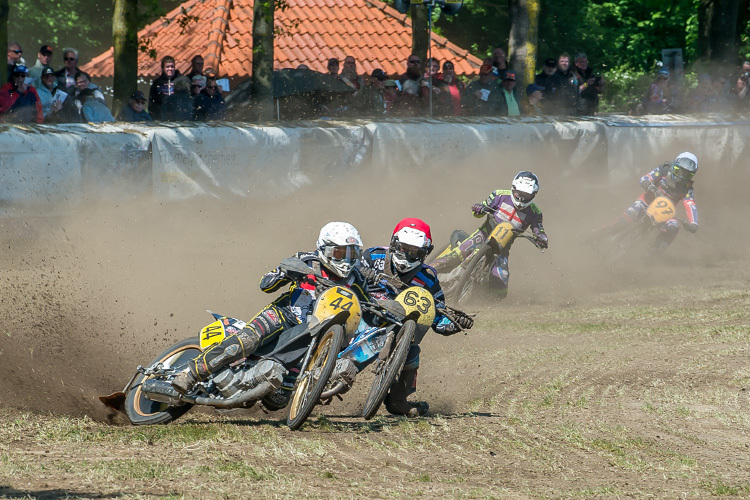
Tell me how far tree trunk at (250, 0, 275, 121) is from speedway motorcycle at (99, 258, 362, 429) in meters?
10.6

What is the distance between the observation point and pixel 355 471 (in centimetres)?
646

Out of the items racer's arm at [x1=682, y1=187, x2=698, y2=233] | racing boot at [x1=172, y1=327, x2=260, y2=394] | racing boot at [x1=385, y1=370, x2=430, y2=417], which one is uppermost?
racing boot at [x1=172, y1=327, x2=260, y2=394]

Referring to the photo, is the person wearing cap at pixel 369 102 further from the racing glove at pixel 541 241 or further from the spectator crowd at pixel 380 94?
the racing glove at pixel 541 241

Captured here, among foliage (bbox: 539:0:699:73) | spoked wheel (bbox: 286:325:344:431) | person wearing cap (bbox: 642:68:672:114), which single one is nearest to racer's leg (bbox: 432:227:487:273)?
spoked wheel (bbox: 286:325:344:431)

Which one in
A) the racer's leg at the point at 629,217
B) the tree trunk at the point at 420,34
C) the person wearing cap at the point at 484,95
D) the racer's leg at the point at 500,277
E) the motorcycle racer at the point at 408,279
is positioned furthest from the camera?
the tree trunk at the point at 420,34

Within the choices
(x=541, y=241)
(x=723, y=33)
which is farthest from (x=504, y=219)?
(x=723, y=33)

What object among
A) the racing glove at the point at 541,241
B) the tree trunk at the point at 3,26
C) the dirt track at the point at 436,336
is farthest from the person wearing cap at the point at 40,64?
the racing glove at the point at 541,241

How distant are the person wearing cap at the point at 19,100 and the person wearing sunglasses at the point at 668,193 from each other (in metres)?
9.58

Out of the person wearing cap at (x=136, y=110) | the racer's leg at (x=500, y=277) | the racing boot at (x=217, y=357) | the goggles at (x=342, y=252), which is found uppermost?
the person wearing cap at (x=136, y=110)

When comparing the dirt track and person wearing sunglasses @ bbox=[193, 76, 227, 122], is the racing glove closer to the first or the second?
the dirt track

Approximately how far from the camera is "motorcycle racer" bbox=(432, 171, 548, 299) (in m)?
14.1

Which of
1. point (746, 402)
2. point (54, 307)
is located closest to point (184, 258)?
point (54, 307)

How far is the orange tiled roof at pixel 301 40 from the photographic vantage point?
28391 mm

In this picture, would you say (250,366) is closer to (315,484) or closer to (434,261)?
(315,484)
